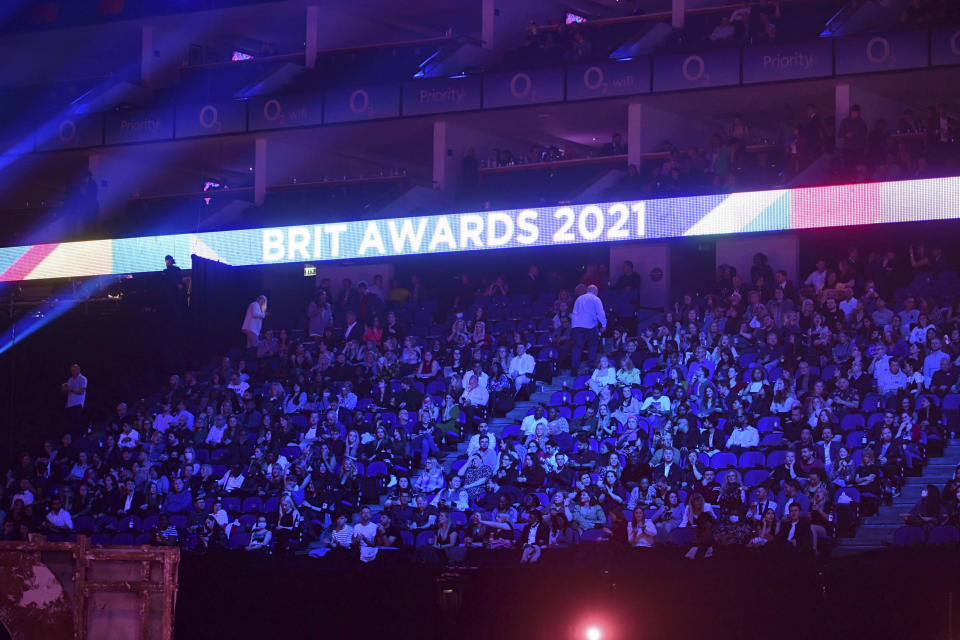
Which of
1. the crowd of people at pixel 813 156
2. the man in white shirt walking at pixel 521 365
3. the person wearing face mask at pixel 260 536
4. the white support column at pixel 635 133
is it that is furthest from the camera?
the white support column at pixel 635 133

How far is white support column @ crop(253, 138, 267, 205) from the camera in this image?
2591cm

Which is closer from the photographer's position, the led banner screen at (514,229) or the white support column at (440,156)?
the led banner screen at (514,229)

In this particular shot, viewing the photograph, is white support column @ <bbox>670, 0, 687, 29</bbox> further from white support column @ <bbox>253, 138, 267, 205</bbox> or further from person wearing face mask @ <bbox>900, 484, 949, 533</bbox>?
person wearing face mask @ <bbox>900, 484, 949, 533</bbox>

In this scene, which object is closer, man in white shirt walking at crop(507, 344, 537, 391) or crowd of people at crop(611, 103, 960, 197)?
man in white shirt walking at crop(507, 344, 537, 391)

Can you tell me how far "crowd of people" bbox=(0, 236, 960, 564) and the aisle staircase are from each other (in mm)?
174

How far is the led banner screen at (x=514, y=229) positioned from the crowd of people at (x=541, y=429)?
2.56 ft

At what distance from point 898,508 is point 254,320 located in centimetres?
1137

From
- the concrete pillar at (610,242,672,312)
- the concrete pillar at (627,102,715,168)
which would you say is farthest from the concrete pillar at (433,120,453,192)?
the concrete pillar at (610,242,672,312)

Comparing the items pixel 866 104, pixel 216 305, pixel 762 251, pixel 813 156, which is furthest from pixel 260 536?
pixel 866 104

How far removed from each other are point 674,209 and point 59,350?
392 inches

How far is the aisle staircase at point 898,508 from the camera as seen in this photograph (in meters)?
13.2

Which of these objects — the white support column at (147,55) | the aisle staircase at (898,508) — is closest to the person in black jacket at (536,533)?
the aisle staircase at (898,508)

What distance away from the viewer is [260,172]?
85.1ft

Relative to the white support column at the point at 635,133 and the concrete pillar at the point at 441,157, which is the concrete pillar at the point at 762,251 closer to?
the white support column at the point at 635,133
